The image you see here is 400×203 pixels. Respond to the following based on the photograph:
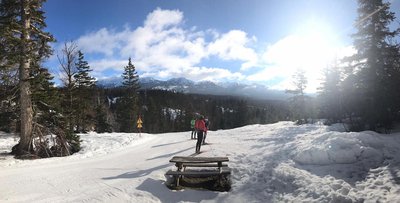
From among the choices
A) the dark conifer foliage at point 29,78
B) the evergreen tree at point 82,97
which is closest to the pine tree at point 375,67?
the dark conifer foliage at point 29,78

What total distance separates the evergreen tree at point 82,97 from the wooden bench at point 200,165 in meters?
25.0

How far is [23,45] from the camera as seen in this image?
719 inches

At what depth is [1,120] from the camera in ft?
72.0

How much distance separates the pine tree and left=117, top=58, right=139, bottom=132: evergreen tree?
4309cm

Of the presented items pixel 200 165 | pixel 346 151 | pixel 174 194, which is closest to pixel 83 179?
pixel 174 194

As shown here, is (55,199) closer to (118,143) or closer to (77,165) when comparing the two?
(77,165)

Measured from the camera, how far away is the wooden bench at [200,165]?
1123 centimetres

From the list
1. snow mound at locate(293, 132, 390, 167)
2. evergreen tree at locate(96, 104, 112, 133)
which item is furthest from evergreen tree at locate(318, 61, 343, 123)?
evergreen tree at locate(96, 104, 112, 133)

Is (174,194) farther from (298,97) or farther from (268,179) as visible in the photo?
(298,97)

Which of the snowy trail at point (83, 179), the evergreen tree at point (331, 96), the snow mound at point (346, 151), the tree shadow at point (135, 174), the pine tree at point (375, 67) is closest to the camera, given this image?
the snowy trail at point (83, 179)

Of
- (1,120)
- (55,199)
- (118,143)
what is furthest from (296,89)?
(55,199)

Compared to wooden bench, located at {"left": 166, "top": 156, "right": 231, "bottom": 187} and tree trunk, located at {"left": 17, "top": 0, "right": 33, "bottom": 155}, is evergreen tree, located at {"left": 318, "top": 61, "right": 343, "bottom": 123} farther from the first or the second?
tree trunk, located at {"left": 17, "top": 0, "right": 33, "bottom": 155}

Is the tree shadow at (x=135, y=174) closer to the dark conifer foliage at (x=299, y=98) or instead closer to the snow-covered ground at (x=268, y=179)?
the snow-covered ground at (x=268, y=179)

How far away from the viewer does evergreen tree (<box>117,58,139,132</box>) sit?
58688mm
